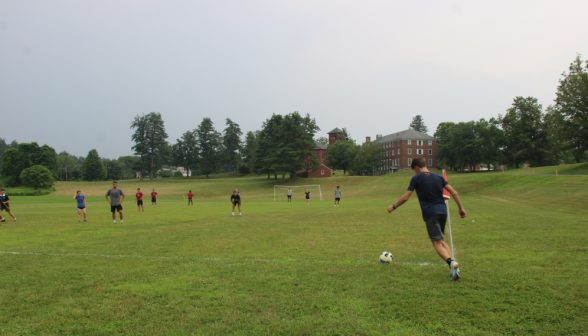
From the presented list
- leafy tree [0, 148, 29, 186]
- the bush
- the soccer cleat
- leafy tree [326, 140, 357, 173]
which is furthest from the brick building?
leafy tree [0, 148, 29, 186]

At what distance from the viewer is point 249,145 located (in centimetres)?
11762

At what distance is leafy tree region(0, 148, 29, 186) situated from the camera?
3187 inches

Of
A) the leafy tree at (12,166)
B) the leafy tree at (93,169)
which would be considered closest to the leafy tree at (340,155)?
the leafy tree at (93,169)

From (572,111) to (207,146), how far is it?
89.3 metres

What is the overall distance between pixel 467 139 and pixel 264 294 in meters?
94.5

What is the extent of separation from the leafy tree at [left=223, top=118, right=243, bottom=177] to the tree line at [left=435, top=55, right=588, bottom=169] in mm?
60904

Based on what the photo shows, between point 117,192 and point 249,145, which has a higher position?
point 249,145

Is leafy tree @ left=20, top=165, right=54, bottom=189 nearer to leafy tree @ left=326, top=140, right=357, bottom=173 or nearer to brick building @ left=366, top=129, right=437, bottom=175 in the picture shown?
leafy tree @ left=326, top=140, right=357, bottom=173

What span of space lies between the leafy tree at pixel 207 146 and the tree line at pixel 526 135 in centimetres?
6823

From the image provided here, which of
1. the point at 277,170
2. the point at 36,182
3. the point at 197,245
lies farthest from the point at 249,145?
the point at 197,245

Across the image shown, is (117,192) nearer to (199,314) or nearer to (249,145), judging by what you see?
(199,314)

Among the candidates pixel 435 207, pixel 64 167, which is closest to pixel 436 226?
pixel 435 207

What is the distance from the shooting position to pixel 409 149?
100375 millimetres

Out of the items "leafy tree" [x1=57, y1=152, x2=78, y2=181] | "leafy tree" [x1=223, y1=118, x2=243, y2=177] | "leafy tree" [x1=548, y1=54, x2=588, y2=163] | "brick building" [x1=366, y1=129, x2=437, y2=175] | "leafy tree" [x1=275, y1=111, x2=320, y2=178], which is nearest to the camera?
"leafy tree" [x1=548, y1=54, x2=588, y2=163]
